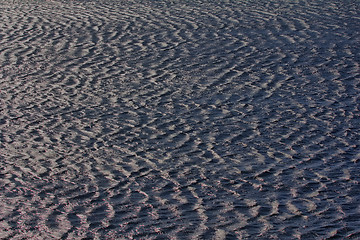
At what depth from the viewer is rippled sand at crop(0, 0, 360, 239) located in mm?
3000

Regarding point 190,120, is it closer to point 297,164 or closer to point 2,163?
point 297,164

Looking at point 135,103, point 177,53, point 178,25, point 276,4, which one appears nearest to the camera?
point 135,103

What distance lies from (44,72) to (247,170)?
253 centimetres

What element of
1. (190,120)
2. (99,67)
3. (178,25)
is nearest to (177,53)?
(99,67)

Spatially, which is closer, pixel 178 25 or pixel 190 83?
pixel 190 83

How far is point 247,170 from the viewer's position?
351cm

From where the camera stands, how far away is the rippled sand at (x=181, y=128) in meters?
3.00

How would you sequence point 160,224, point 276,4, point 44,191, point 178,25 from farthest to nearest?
1. point 276,4
2. point 178,25
3. point 44,191
4. point 160,224

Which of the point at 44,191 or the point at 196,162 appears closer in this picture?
the point at 44,191

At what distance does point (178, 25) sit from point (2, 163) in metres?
3.84

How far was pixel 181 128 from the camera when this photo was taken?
416 cm

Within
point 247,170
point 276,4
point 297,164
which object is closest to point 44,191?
point 247,170

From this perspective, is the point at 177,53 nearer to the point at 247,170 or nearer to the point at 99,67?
the point at 99,67

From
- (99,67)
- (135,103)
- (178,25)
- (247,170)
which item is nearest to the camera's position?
(247,170)
